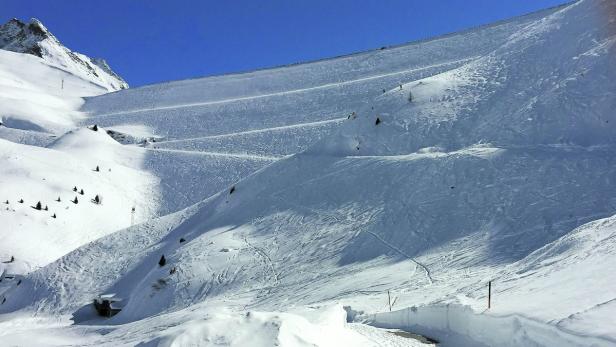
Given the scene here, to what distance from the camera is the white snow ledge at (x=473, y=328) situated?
6602 millimetres

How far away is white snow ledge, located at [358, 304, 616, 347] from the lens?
660cm

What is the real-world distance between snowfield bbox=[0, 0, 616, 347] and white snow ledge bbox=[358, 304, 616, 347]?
0.11ft

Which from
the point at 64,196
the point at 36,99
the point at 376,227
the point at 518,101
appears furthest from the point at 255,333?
the point at 36,99

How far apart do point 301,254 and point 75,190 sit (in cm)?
1807

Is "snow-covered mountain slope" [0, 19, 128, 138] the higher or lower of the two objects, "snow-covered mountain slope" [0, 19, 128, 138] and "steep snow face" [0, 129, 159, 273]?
the higher

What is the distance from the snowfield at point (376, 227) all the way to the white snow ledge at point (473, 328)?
34 mm

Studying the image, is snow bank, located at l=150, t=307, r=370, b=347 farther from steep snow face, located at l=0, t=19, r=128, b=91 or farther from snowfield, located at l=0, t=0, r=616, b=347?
steep snow face, located at l=0, t=19, r=128, b=91

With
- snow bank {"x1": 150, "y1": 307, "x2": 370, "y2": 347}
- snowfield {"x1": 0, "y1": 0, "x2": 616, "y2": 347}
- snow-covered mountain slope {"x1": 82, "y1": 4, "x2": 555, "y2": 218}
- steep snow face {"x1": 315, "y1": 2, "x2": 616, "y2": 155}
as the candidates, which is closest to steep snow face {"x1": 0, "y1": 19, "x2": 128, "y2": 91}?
snow-covered mountain slope {"x1": 82, "y1": 4, "x2": 555, "y2": 218}

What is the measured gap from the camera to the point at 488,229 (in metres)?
15.4

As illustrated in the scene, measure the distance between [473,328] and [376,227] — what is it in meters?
9.38

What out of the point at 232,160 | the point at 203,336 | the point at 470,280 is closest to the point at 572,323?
the point at 203,336

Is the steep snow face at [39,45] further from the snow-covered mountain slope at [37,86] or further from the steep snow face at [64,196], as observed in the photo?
the steep snow face at [64,196]

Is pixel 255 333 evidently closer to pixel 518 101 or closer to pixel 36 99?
pixel 518 101

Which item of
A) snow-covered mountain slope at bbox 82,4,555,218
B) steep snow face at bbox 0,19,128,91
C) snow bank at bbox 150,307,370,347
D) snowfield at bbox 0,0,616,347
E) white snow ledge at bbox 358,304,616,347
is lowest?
white snow ledge at bbox 358,304,616,347
